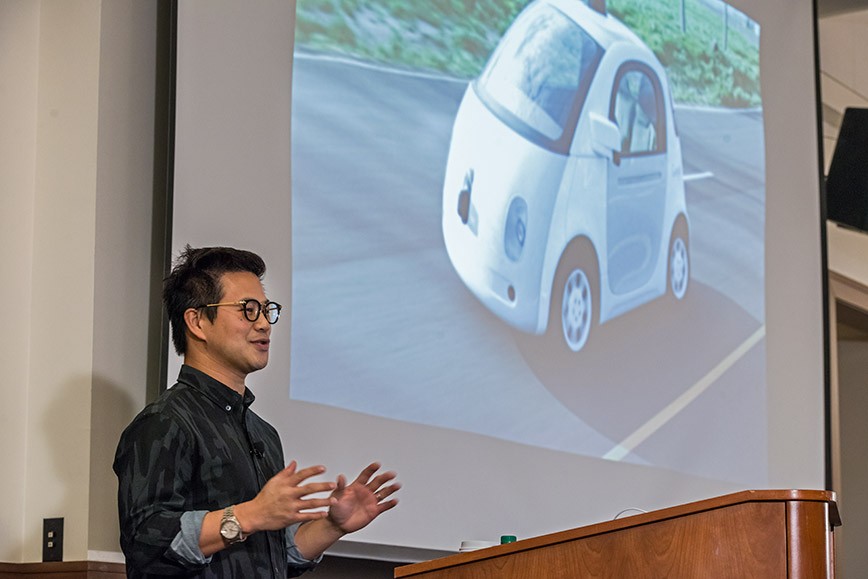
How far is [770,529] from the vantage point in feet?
6.23

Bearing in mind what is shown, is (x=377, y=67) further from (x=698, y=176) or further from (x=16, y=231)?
(x=698, y=176)

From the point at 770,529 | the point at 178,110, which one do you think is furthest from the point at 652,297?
the point at 770,529

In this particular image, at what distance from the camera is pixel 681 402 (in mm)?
4473

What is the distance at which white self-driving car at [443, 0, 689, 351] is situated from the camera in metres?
3.77

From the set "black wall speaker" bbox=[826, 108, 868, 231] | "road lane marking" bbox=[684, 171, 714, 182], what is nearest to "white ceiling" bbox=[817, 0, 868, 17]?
"black wall speaker" bbox=[826, 108, 868, 231]

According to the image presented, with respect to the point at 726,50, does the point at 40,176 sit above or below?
below

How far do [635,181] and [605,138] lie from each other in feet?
0.69

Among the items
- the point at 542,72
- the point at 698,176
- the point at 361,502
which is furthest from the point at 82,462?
the point at 698,176

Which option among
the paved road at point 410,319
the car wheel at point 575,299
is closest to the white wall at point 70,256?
the paved road at point 410,319

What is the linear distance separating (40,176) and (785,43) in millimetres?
3535

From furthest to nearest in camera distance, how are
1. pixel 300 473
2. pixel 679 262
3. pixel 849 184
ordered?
pixel 849 184 → pixel 679 262 → pixel 300 473

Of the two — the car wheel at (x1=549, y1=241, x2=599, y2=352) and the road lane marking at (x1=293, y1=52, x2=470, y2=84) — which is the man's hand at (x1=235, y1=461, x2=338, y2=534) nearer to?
the road lane marking at (x1=293, y1=52, x2=470, y2=84)

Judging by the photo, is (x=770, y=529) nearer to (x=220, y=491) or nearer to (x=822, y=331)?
(x=220, y=491)

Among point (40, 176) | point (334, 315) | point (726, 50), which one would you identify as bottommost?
point (334, 315)
